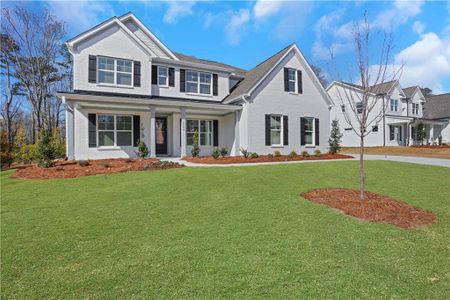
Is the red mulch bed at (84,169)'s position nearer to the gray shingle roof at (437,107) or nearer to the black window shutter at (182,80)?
the black window shutter at (182,80)

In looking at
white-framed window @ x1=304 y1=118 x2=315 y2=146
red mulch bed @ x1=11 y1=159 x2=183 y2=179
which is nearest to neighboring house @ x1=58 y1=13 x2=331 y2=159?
white-framed window @ x1=304 y1=118 x2=315 y2=146

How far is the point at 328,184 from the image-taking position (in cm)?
771

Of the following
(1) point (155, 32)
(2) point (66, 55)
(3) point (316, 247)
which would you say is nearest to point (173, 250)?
(3) point (316, 247)

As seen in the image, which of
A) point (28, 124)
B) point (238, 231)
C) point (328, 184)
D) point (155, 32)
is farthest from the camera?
point (28, 124)

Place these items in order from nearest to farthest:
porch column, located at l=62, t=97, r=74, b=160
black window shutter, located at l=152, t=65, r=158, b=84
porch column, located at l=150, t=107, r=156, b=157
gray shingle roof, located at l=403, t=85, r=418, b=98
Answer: porch column, located at l=62, t=97, r=74, b=160
porch column, located at l=150, t=107, r=156, b=157
black window shutter, located at l=152, t=65, r=158, b=84
gray shingle roof, located at l=403, t=85, r=418, b=98

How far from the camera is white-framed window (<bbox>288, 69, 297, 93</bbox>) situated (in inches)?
687

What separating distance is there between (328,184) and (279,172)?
219 cm

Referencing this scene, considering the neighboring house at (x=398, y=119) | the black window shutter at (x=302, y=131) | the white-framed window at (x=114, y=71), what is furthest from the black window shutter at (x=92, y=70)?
the neighboring house at (x=398, y=119)

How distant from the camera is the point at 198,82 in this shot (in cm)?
1731

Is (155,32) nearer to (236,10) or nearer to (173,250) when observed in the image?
(236,10)

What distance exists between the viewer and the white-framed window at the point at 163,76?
16.1m

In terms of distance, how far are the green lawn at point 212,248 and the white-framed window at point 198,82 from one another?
11.7m

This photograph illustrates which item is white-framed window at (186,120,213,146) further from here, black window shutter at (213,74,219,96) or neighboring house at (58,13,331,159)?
black window shutter at (213,74,219,96)

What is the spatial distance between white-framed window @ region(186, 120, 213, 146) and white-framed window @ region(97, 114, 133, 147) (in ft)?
12.6
